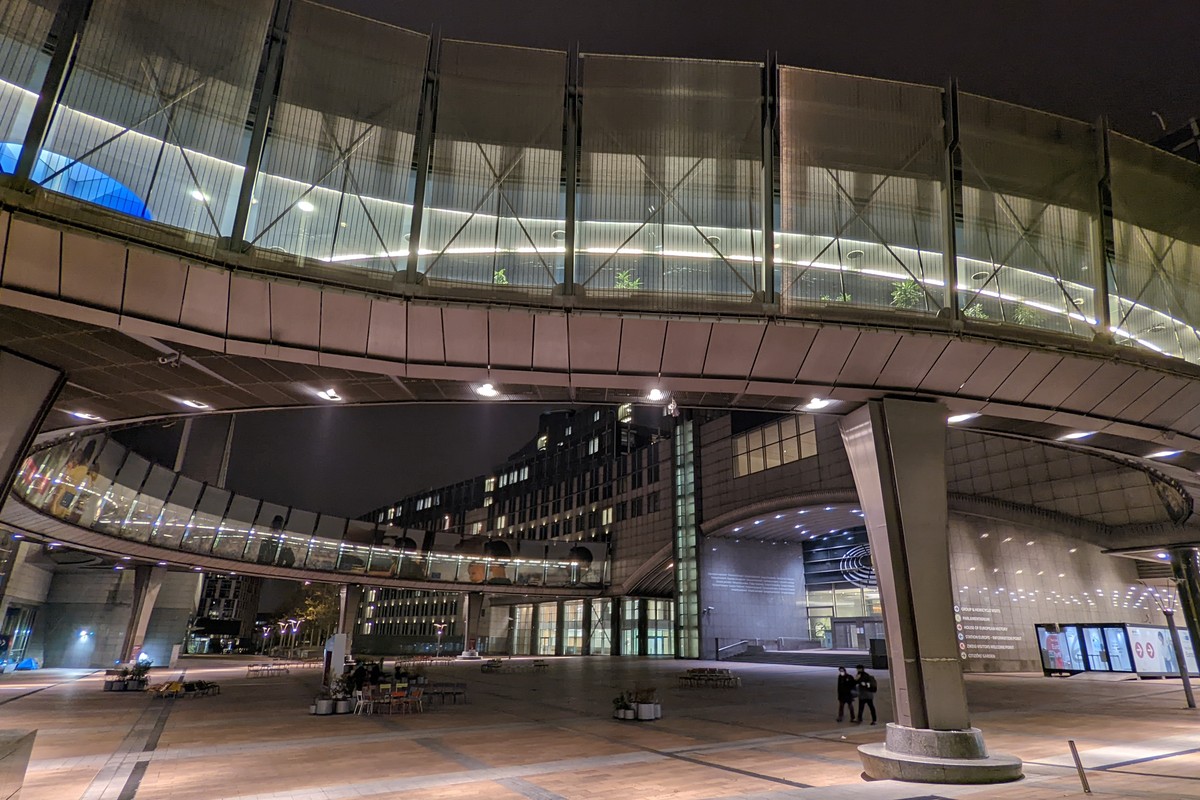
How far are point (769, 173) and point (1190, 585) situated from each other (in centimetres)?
3550

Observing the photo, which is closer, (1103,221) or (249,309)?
(249,309)

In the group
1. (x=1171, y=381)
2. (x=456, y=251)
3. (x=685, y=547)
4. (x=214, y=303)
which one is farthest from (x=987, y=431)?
(x=685, y=547)

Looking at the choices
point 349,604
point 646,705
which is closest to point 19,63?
point 646,705

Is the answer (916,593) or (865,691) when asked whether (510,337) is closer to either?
(916,593)

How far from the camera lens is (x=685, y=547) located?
63.2 metres

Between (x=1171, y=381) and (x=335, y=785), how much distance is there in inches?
681

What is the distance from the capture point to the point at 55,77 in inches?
382

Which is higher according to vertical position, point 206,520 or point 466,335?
point 206,520

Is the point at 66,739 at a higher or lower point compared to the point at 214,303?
lower

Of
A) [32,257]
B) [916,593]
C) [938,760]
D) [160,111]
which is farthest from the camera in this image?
[916,593]

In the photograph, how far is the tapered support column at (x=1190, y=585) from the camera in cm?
3048

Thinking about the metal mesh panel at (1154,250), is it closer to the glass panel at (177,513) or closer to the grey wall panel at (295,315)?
the grey wall panel at (295,315)

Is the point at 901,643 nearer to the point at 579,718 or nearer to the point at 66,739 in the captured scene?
the point at 579,718

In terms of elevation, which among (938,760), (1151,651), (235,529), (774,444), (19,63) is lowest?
(938,760)
